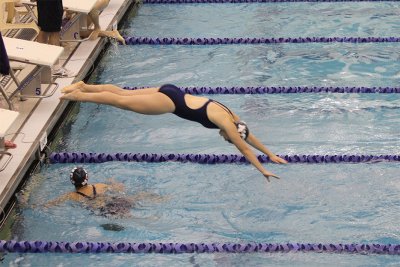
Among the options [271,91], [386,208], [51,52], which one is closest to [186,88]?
[271,91]

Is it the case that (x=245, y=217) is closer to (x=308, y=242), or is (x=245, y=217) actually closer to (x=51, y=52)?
(x=308, y=242)

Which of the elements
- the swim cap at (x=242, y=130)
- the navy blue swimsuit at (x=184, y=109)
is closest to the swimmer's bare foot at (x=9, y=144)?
the navy blue swimsuit at (x=184, y=109)

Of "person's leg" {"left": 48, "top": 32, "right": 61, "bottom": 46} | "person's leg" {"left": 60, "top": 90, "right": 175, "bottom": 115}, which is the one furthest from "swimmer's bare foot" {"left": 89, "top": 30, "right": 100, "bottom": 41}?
"person's leg" {"left": 60, "top": 90, "right": 175, "bottom": 115}

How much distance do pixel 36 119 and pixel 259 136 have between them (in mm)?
1868

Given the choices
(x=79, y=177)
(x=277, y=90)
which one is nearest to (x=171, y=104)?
(x=79, y=177)

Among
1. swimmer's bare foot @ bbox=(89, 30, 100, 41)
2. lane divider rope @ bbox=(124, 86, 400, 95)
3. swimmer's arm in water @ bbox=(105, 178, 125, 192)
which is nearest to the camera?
swimmer's arm in water @ bbox=(105, 178, 125, 192)

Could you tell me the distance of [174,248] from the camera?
6402 millimetres

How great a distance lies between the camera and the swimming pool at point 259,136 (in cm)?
668

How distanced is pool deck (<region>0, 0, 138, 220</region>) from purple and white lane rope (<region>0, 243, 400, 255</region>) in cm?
52

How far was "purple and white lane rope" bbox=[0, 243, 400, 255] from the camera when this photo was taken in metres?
6.39

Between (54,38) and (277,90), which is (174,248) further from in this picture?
(54,38)

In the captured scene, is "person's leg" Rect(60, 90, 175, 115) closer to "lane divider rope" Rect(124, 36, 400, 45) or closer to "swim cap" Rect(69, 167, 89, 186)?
"swim cap" Rect(69, 167, 89, 186)

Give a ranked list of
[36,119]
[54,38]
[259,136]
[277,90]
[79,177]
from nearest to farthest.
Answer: [79,177] → [36,119] → [259,136] → [277,90] → [54,38]

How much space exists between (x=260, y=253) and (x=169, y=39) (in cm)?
439
